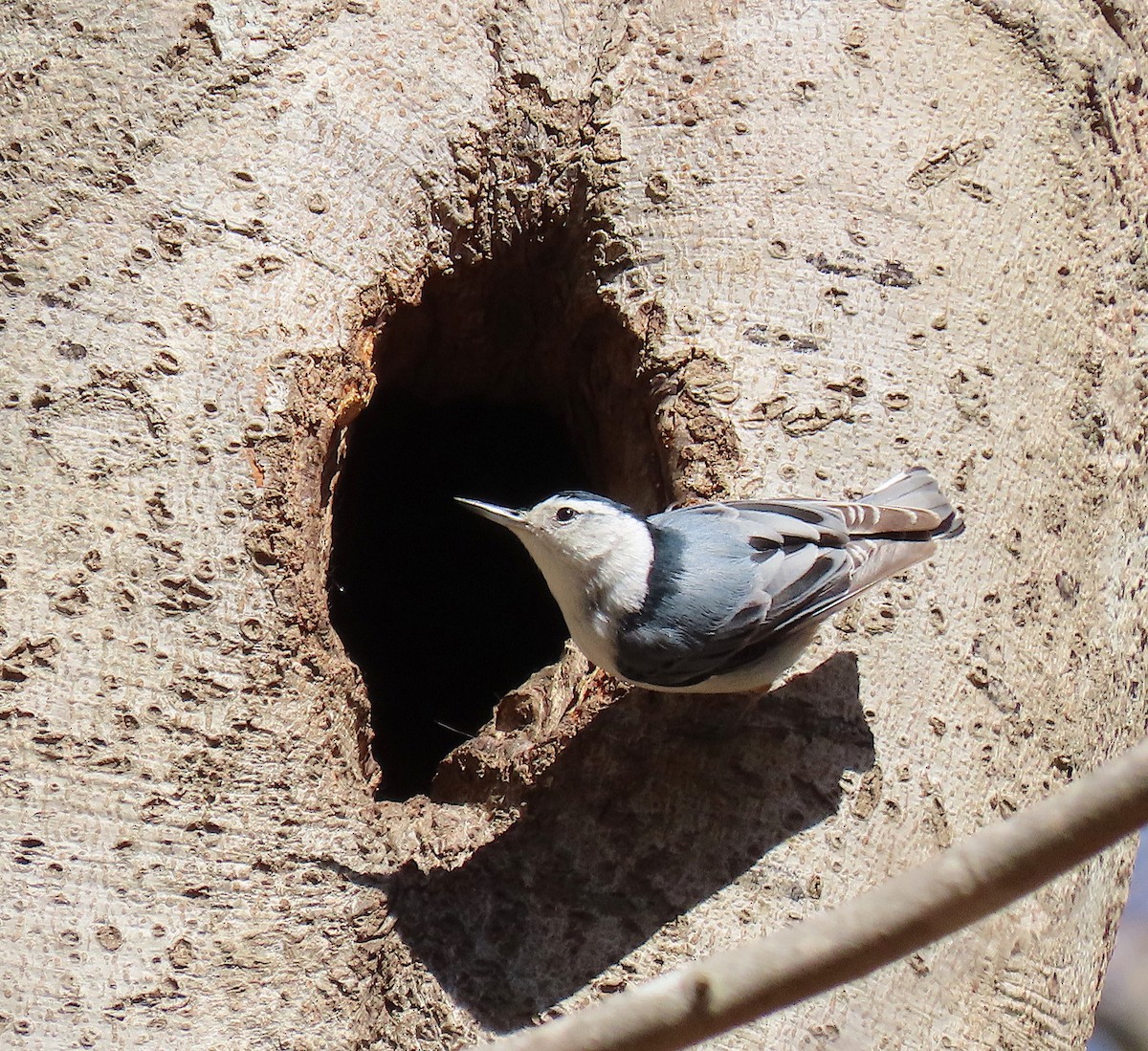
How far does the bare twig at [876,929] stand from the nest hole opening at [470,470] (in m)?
1.20

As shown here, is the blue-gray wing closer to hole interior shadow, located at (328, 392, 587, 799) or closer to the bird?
the bird

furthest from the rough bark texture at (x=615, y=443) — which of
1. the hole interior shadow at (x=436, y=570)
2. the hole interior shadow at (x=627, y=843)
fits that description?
the hole interior shadow at (x=436, y=570)

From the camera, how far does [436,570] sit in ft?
10.3

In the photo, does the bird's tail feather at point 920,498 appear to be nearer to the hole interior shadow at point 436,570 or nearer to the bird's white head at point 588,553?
the bird's white head at point 588,553

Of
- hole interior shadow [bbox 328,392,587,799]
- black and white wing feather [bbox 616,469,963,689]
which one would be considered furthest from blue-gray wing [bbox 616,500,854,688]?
hole interior shadow [bbox 328,392,587,799]

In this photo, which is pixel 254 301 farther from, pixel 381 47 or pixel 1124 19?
pixel 1124 19

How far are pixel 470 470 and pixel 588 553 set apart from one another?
1.09 metres

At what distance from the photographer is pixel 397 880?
61.8 inches

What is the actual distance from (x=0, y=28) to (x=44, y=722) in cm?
96

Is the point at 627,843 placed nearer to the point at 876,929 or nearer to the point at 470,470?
the point at 876,929

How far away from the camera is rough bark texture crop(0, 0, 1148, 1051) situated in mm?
1480

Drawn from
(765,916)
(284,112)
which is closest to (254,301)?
(284,112)

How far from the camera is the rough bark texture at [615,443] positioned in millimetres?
1480

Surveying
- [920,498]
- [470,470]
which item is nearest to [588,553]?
[920,498]
